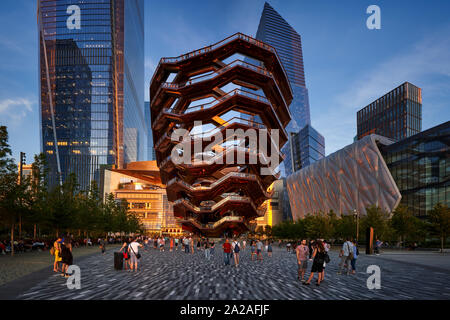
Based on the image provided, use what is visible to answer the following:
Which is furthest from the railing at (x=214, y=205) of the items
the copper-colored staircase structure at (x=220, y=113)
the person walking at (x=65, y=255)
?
the person walking at (x=65, y=255)

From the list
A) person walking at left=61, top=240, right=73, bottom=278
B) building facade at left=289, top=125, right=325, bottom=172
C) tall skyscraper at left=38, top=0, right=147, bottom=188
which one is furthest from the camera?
building facade at left=289, top=125, right=325, bottom=172

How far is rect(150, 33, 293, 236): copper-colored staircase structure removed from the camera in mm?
49250

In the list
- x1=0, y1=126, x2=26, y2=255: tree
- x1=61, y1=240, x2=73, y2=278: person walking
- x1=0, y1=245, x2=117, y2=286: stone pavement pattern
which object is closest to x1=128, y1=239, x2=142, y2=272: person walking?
x1=61, y1=240, x2=73, y2=278: person walking

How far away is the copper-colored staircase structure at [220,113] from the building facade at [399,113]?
306 feet

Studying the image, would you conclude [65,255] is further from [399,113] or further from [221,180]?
[399,113]

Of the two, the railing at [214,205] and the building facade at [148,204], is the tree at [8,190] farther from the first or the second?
the building facade at [148,204]

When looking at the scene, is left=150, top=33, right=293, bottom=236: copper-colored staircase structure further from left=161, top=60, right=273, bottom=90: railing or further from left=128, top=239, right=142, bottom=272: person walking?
left=128, top=239, right=142, bottom=272: person walking

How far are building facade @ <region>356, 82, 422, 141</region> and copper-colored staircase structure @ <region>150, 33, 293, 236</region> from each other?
93.3 metres

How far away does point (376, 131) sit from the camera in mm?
143750

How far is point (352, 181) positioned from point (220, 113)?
35.0 m

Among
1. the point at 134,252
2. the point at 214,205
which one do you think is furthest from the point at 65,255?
the point at 214,205

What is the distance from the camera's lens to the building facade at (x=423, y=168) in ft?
181

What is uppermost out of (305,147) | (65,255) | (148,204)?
(305,147)

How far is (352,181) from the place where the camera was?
223 feet
